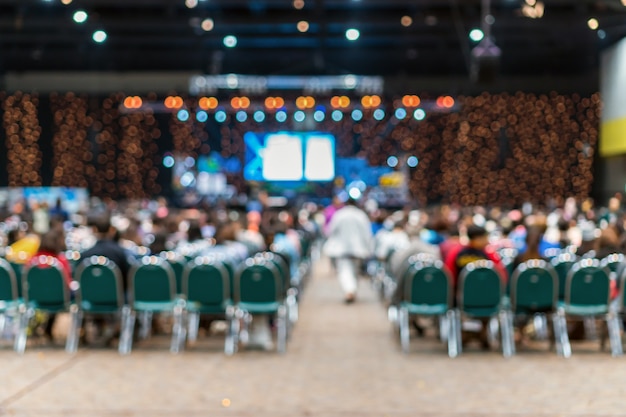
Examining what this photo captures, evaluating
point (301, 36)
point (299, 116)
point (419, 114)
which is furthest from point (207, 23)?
point (419, 114)

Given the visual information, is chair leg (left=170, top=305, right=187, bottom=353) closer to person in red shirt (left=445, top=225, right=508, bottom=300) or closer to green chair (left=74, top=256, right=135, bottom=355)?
green chair (left=74, top=256, right=135, bottom=355)

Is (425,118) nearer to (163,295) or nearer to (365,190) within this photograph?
(365,190)

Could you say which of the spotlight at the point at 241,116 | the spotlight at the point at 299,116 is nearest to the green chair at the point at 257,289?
the spotlight at the point at 299,116

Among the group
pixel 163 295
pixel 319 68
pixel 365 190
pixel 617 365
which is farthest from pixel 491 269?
pixel 319 68

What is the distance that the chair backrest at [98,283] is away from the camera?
9.12m

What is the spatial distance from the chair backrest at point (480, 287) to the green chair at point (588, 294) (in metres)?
0.64

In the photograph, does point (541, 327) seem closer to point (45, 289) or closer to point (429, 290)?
point (429, 290)

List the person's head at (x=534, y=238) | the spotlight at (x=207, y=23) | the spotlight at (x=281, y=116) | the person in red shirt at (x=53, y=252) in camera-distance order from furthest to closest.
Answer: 1. the spotlight at (x=281, y=116)
2. the spotlight at (x=207, y=23)
3. the person's head at (x=534, y=238)
4. the person in red shirt at (x=53, y=252)

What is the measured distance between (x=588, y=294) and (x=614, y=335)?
0.43m

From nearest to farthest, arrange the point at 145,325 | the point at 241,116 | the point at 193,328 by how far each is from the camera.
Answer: the point at 193,328, the point at 145,325, the point at 241,116

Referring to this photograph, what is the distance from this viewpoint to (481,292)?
902 cm

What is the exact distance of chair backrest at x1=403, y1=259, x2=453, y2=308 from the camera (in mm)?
9078

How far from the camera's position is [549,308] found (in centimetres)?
918

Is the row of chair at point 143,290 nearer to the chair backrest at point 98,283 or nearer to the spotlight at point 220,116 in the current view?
the chair backrest at point 98,283
